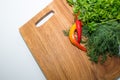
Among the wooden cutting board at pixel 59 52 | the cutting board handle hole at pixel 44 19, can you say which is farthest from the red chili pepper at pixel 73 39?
the cutting board handle hole at pixel 44 19

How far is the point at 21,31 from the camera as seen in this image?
1.22 m

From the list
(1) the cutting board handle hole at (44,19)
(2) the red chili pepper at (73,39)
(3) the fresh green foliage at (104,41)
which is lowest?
(3) the fresh green foliage at (104,41)

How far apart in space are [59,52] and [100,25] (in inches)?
9.6

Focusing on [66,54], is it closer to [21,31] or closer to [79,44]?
[79,44]

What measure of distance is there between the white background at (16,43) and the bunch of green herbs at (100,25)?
307mm

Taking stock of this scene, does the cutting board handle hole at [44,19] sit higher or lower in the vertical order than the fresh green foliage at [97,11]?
higher

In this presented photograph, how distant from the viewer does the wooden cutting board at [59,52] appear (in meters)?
1.12

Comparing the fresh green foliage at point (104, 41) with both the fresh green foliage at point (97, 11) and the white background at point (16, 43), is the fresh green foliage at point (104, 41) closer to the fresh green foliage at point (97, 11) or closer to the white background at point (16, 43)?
the fresh green foliage at point (97, 11)

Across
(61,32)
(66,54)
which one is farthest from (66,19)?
(66,54)

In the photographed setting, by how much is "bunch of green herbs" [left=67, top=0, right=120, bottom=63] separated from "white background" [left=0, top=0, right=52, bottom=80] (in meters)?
0.31

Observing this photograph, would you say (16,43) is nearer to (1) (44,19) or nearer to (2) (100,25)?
(1) (44,19)

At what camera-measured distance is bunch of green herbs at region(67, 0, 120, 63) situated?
3.36 ft

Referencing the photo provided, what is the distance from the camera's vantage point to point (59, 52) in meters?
1.16

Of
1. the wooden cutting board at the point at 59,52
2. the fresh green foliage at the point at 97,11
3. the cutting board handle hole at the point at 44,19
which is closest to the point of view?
the fresh green foliage at the point at 97,11
